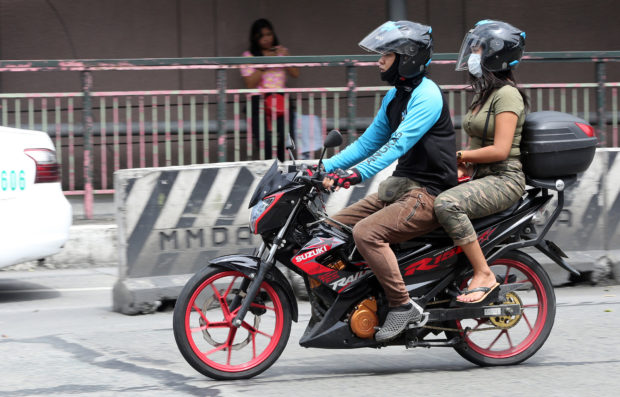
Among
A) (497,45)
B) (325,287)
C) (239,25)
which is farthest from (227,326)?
(239,25)

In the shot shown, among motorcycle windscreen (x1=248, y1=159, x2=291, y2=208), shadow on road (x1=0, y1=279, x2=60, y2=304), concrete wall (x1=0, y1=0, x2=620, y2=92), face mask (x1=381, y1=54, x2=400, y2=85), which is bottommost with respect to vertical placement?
shadow on road (x1=0, y1=279, x2=60, y2=304)

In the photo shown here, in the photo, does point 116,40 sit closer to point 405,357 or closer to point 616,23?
point 616,23

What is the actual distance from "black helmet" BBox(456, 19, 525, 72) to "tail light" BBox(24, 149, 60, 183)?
3.75 m

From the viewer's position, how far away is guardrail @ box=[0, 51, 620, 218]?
9.27 meters

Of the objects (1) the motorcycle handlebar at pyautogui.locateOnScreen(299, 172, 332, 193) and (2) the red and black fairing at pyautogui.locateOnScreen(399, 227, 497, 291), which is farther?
(2) the red and black fairing at pyautogui.locateOnScreen(399, 227, 497, 291)

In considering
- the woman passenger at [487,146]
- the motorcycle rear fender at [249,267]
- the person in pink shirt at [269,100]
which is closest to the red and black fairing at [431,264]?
the woman passenger at [487,146]

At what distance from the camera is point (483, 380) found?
17.7 feet

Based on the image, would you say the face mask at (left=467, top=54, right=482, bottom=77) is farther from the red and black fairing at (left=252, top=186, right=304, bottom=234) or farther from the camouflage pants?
the red and black fairing at (left=252, top=186, right=304, bottom=234)

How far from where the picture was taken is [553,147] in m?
5.58

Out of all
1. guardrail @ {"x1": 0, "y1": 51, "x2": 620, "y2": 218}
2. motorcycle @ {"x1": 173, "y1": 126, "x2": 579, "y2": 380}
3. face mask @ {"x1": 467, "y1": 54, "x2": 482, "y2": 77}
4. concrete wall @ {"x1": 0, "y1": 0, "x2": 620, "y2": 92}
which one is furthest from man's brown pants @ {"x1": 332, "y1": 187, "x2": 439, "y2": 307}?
concrete wall @ {"x1": 0, "y1": 0, "x2": 620, "y2": 92}

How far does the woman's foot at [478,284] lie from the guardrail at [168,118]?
12.2ft

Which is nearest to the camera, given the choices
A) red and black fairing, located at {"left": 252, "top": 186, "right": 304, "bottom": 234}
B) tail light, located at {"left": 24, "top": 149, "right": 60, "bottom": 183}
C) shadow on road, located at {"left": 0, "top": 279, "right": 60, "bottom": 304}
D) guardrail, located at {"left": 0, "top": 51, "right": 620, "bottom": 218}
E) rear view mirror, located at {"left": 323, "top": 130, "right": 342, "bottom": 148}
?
rear view mirror, located at {"left": 323, "top": 130, "right": 342, "bottom": 148}

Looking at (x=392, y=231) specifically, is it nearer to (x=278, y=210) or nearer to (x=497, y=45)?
(x=278, y=210)

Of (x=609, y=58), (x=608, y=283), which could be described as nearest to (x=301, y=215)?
(x=608, y=283)
